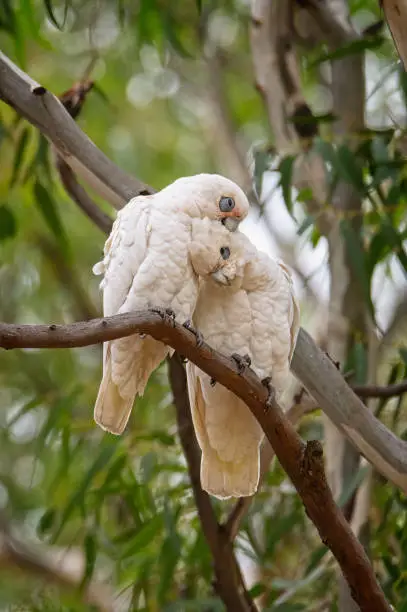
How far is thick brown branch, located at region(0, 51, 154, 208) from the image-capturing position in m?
2.09

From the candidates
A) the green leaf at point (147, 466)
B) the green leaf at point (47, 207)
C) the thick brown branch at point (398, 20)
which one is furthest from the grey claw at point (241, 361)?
the green leaf at point (47, 207)

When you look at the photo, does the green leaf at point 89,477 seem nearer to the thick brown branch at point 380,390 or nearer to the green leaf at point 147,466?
the green leaf at point 147,466

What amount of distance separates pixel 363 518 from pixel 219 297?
102cm

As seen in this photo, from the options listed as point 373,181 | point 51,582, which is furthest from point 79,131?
point 51,582

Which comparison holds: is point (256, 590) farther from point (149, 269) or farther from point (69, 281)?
point (69, 281)

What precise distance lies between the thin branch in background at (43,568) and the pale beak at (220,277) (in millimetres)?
1990

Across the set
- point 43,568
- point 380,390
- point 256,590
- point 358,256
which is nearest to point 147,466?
point 256,590

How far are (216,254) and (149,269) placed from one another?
→ 111 mm

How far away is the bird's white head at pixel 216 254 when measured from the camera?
1733 millimetres

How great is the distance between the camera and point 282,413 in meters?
1.73

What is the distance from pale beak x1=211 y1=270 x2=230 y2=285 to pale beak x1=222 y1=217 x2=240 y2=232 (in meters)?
0.10

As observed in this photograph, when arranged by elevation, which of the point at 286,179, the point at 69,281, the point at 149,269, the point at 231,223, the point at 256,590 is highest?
the point at 69,281

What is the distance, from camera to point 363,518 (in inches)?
103

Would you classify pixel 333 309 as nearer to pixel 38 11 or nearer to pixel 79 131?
pixel 79 131
